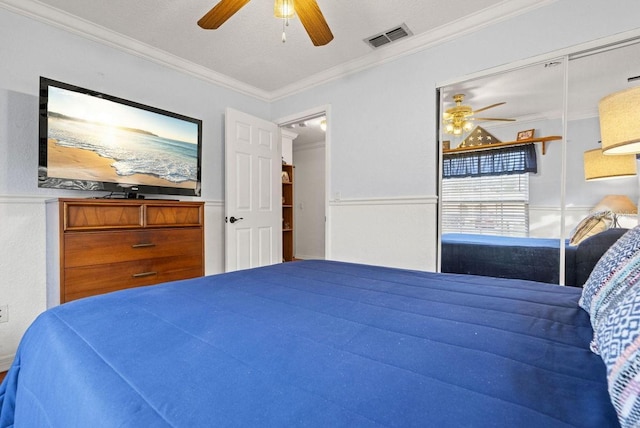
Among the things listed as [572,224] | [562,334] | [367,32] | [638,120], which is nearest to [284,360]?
[562,334]

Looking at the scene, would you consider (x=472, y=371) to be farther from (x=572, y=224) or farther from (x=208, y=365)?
(x=572, y=224)

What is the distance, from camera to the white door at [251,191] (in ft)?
10.6

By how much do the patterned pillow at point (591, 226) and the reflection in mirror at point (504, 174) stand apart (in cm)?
9

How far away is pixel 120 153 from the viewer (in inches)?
98.1

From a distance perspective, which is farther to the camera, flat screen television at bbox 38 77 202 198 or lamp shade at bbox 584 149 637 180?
flat screen television at bbox 38 77 202 198

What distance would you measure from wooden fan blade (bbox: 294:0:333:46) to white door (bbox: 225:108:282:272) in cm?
160

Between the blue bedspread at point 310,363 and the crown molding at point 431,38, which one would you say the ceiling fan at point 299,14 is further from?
the blue bedspread at point 310,363

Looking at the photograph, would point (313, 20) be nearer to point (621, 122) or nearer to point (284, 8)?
point (284, 8)

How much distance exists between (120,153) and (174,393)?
257 cm

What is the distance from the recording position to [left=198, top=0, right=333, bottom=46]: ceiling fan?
167cm

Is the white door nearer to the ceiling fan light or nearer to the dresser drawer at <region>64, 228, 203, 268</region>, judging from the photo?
the dresser drawer at <region>64, 228, 203, 268</region>

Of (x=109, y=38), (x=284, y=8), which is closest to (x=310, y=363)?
(x=284, y=8)

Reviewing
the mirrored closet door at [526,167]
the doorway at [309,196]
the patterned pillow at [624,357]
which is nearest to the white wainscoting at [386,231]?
the mirrored closet door at [526,167]

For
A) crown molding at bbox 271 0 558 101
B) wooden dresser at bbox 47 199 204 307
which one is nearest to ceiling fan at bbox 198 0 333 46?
crown molding at bbox 271 0 558 101
